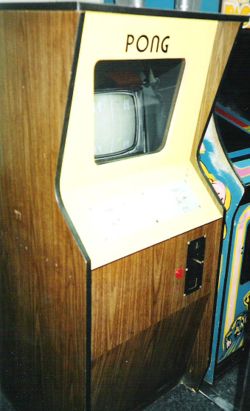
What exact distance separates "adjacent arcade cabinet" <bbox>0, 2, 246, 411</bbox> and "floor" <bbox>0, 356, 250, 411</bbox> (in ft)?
0.79

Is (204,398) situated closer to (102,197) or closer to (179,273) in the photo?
(179,273)

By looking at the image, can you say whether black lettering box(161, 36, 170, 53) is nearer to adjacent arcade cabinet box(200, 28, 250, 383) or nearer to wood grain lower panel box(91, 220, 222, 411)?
adjacent arcade cabinet box(200, 28, 250, 383)

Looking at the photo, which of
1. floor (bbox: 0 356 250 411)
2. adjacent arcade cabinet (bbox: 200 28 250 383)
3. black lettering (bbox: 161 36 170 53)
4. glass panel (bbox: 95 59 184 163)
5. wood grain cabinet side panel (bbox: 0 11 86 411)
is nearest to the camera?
wood grain cabinet side panel (bbox: 0 11 86 411)

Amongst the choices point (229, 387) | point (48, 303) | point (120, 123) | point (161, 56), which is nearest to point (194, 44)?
point (161, 56)

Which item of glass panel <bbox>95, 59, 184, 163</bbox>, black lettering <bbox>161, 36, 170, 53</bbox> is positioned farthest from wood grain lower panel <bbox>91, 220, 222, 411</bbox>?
black lettering <bbox>161, 36, 170, 53</bbox>

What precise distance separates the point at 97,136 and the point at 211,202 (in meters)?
0.52

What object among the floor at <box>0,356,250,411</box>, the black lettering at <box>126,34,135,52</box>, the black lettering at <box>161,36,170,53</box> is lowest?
the floor at <box>0,356,250,411</box>

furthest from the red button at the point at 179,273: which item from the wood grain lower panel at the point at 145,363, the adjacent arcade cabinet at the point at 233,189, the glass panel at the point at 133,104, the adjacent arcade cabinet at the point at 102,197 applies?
the glass panel at the point at 133,104

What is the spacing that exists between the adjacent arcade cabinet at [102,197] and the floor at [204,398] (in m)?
0.24

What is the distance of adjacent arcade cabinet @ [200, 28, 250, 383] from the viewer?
1.83m

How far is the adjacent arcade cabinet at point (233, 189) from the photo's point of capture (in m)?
1.83

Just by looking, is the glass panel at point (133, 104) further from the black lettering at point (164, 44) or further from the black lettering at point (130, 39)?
the black lettering at point (130, 39)

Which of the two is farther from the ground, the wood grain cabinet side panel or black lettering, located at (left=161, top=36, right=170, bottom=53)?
black lettering, located at (left=161, top=36, right=170, bottom=53)

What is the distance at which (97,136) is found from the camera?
1.48 m
